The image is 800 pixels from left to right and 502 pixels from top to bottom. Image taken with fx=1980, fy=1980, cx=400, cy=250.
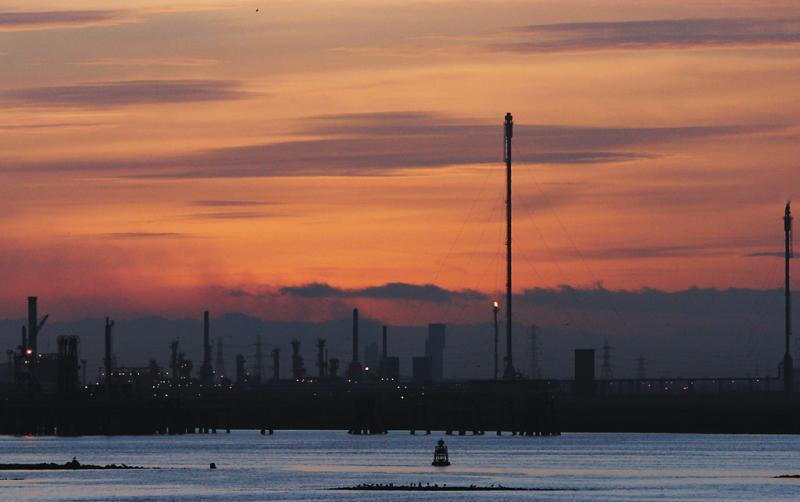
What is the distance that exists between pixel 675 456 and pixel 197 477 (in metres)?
64.0

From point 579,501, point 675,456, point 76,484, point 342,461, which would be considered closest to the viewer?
point 579,501

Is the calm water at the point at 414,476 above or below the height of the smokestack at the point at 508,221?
below

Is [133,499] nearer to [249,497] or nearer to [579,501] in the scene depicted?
[249,497]

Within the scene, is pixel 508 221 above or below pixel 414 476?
above

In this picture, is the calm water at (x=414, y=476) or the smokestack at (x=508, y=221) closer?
the calm water at (x=414, y=476)

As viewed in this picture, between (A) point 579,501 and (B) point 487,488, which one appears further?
(B) point 487,488

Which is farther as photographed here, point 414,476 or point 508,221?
point 508,221

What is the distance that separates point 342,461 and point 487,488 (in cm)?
5061

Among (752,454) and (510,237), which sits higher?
(510,237)

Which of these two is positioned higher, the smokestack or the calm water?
the smokestack

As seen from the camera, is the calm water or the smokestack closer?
the calm water

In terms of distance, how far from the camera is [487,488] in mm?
132375

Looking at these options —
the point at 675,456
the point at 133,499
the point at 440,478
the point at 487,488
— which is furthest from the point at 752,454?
the point at 133,499

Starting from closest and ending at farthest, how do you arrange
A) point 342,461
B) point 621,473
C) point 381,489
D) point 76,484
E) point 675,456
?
point 381,489
point 76,484
point 621,473
point 342,461
point 675,456
